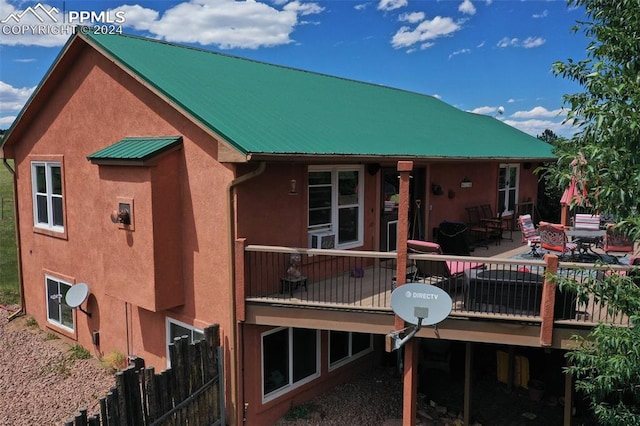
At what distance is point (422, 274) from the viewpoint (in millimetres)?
8219

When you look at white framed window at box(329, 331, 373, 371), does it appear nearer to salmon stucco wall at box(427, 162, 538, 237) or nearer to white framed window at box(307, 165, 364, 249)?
white framed window at box(307, 165, 364, 249)

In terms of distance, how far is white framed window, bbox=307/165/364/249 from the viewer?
9.58m

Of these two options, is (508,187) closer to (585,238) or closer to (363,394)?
(585,238)

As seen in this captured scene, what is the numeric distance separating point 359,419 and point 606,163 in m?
6.72

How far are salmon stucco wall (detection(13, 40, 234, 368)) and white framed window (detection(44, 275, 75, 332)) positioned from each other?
14.1 inches

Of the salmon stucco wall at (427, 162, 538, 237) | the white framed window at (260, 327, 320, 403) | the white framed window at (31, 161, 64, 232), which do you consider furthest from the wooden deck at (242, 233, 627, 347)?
the white framed window at (31, 161, 64, 232)

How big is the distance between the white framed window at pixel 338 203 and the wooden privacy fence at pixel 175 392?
299 centimetres

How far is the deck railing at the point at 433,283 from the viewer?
7023mm

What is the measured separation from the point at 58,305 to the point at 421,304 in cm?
1026

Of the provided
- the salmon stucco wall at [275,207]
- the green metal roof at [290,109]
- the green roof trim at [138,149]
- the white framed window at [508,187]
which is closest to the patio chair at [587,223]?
the green metal roof at [290,109]

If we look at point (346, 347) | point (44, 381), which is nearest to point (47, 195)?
point (44, 381)

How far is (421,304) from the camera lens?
7066 millimetres

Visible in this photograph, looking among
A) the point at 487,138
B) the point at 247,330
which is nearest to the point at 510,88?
the point at 487,138

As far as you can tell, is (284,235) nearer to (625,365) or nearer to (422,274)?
(422,274)
